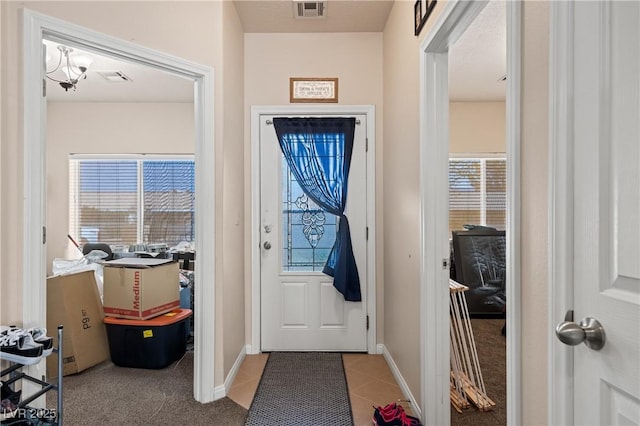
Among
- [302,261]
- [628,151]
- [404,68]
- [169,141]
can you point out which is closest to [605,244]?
[628,151]

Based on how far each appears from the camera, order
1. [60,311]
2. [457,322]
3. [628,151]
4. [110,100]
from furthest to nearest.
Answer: [110,100], [60,311], [457,322], [628,151]

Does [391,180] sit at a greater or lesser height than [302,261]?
greater

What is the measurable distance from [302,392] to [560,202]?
2.03m

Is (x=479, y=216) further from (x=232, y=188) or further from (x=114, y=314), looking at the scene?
(x=114, y=314)

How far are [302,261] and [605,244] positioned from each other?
2.45 meters

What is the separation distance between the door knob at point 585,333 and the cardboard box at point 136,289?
2710 mm

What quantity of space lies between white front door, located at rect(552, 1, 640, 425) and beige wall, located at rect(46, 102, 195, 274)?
4613 mm

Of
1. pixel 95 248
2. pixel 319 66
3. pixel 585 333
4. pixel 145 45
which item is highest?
pixel 319 66

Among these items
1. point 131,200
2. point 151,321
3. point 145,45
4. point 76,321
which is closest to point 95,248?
point 131,200

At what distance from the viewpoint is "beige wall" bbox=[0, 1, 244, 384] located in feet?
5.14

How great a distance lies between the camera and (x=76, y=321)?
2.69 metres

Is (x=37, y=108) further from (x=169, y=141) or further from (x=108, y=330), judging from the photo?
(x=169, y=141)

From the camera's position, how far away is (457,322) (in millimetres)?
2303

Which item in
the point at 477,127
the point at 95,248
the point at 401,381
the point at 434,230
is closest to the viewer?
the point at 434,230
